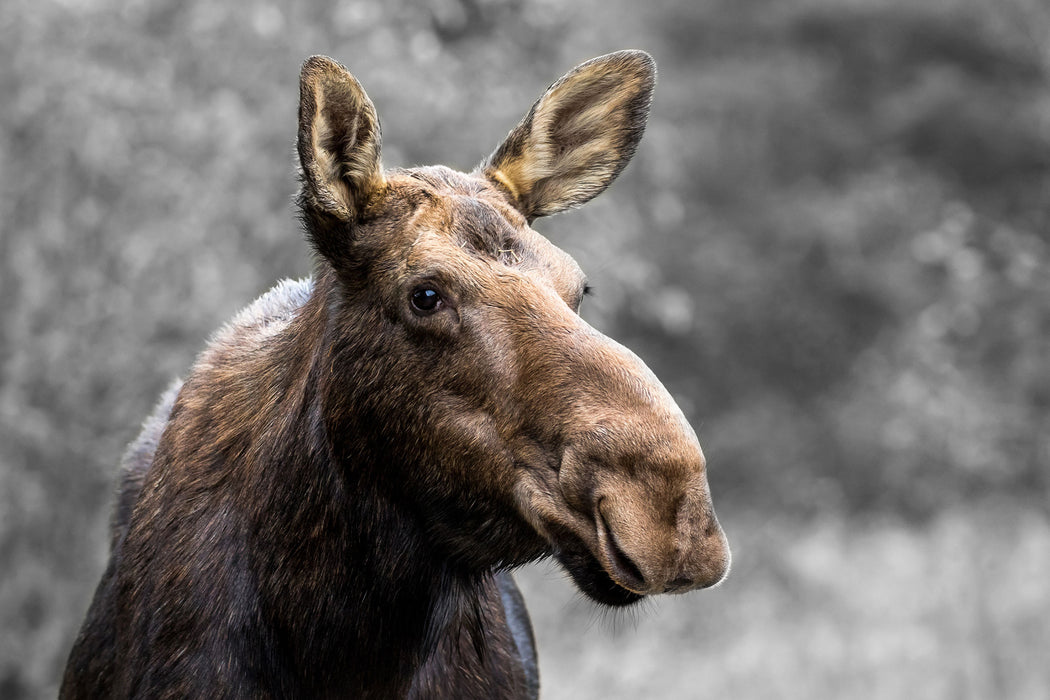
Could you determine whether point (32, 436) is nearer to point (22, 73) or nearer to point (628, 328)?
point (22, 73)

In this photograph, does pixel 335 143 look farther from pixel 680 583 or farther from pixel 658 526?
pixel 680 583

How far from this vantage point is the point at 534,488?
3115mm

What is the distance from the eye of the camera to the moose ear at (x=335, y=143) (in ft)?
11.0

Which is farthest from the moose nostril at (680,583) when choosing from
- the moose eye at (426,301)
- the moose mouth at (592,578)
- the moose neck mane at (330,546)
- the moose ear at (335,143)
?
the moose ear at (335,143)

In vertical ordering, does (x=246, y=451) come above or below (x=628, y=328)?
above

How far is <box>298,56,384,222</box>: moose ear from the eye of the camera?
336 cm

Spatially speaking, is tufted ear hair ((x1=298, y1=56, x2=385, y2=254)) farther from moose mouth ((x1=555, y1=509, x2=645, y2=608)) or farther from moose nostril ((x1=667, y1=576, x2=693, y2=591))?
moose nostril ((x1=667, y1=576, x2=693, y2=591))

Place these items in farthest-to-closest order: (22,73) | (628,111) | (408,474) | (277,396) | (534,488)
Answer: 1. (22,73)
2. (628,111)
3. (277,396)
4. (408,474)
5. (534,488)

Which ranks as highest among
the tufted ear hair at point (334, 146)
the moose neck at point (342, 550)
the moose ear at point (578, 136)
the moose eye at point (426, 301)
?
the tufted ear hair at point (334, 146)

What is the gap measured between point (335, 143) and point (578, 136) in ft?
2.93

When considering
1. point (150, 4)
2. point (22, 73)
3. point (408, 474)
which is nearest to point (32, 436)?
point (22, 73)

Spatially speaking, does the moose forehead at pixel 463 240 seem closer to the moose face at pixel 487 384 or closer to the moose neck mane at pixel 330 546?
the moose face at pixel 487 384

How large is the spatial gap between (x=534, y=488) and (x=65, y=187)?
19.5ft

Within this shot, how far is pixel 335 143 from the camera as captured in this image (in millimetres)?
3527
